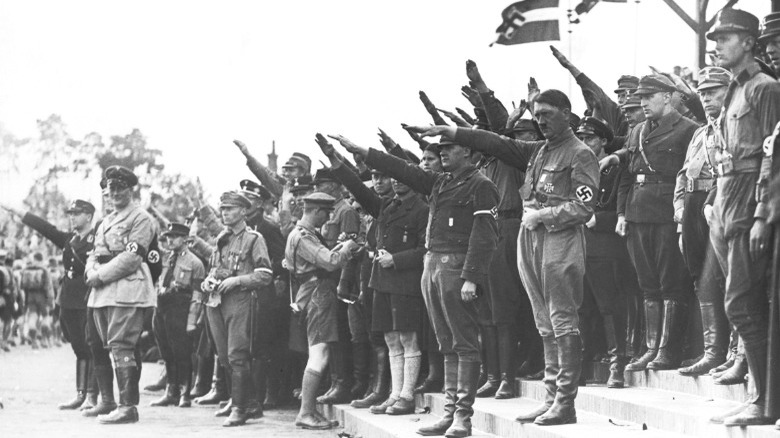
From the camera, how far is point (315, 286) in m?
12.3

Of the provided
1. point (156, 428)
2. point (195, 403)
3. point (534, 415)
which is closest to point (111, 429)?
point (156, 428)

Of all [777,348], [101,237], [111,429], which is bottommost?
[111,429]

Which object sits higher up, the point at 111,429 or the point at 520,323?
the point at 520,323

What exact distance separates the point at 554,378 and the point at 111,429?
5.14 metres

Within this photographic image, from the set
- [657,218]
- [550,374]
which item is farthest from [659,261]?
[550,374]

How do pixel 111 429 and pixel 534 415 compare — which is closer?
pixel 534 415

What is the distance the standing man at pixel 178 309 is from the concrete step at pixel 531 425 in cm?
533

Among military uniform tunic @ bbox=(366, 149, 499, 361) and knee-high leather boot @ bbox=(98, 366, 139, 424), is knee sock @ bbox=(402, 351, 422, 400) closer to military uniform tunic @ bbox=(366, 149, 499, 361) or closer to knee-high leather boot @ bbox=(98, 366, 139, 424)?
military uniform tunic @ bbox=(366, 149, 499, 361)

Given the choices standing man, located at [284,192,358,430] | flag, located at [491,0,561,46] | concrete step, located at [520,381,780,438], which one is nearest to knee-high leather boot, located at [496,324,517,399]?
concrete step, located at [520,381,780,438]

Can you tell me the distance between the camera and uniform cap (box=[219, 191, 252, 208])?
12883mm

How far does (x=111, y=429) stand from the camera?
12070 mm

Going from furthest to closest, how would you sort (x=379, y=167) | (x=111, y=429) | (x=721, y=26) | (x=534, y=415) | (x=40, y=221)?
(x=40, y=221)
(x=111, y=429)
(x=379, y=167)
(x=534, y=415)
(x=721, y=26)

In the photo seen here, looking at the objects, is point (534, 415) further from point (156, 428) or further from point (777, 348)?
point (156, 428)

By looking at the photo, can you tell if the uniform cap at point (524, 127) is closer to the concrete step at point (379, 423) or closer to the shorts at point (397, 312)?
the shorts at point (397, 312)
